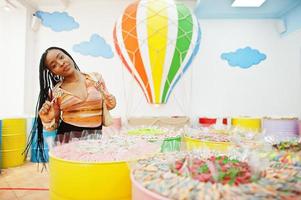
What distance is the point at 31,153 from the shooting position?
386cm

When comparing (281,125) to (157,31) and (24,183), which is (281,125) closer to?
(157,31)

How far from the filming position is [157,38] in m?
2.93

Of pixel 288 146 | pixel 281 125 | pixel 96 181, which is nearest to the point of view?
pixel 96 181

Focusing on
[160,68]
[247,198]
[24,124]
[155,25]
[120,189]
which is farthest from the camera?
[24,124]

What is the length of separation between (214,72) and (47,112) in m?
3.81

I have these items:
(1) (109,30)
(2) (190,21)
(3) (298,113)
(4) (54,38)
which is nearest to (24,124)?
(4) (54,38)

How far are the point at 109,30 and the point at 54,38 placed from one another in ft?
3.71

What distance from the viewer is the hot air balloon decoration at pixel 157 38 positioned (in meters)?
2.88

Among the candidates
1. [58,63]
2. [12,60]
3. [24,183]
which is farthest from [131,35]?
A: [12,60]

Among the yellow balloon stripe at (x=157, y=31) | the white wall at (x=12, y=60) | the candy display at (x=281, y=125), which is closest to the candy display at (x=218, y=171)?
the yellow balloon stripe at (x=157, y=31)

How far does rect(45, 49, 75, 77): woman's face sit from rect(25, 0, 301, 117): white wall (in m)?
2.92

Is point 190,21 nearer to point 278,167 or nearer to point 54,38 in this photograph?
point 278,167

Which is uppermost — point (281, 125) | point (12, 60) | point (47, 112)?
point (12, 60)

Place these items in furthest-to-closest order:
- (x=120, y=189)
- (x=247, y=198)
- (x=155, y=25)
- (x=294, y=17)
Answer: (x=294, y=17), (x=155, y=25), (x=120, y=189), (x=247, y=198)
